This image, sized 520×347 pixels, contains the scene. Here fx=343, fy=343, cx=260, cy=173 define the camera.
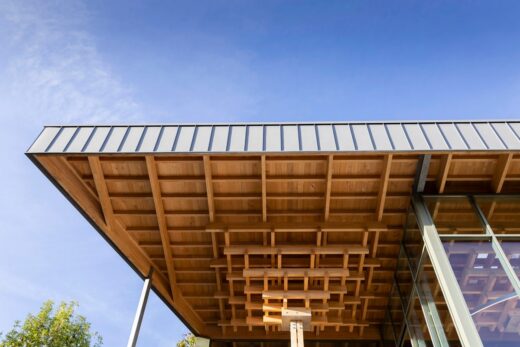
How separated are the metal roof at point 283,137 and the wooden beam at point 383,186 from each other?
71cm

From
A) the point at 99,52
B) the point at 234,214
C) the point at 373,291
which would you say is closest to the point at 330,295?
the point at 373,291

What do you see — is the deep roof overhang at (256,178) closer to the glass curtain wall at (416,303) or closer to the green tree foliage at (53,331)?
the glass curtain wall at (416,303)

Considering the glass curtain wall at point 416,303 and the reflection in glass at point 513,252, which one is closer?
the reflection in glass at point 513,252

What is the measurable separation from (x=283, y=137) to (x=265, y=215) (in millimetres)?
2365

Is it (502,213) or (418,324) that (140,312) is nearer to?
(418,324)

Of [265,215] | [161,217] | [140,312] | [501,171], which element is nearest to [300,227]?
[265,215]

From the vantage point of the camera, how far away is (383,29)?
11625mm

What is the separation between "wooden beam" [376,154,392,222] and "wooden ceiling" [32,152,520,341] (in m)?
0.03

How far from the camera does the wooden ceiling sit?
25.7ft

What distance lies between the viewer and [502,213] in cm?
739

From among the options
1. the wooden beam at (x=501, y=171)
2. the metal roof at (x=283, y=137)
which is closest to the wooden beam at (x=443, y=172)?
the metal roof at (x=283, y=137)

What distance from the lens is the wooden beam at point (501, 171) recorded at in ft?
24.6

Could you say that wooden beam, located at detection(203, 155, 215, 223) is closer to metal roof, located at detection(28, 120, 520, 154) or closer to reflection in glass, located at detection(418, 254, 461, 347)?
metal roof, located at detection(28, 120, 520, 154)

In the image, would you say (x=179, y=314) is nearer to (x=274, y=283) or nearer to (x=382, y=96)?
(x=274, y=283)
